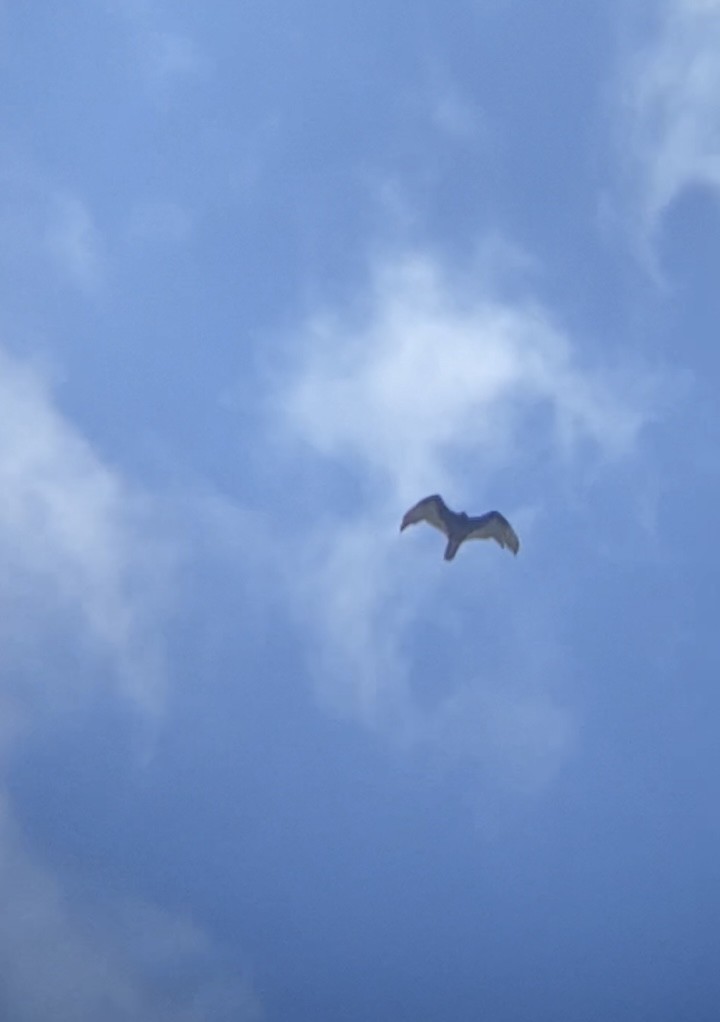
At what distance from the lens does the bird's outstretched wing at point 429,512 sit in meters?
41.7

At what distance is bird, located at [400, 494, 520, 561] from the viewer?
4178 centimetres

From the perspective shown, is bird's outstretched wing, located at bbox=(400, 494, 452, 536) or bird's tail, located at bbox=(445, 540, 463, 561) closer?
bird's outstretched wing, located at bbox=(400, 494, 452, 536)

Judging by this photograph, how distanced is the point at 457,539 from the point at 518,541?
135 cm

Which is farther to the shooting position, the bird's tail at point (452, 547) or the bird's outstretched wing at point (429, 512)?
the bird's tail at point (452, 547)

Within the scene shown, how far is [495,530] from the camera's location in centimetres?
4197

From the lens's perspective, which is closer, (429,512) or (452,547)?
(429,512)

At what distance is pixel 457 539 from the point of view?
42188mm

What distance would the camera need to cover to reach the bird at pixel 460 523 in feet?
137

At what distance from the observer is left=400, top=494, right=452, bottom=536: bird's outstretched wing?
137 ft

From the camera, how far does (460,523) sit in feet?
138

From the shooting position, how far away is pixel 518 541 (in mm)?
42250

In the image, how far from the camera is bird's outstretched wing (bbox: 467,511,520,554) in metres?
41.9

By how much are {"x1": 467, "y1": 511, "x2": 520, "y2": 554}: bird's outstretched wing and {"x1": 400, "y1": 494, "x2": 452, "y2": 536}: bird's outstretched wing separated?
63 centimetres

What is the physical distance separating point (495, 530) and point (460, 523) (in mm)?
778
